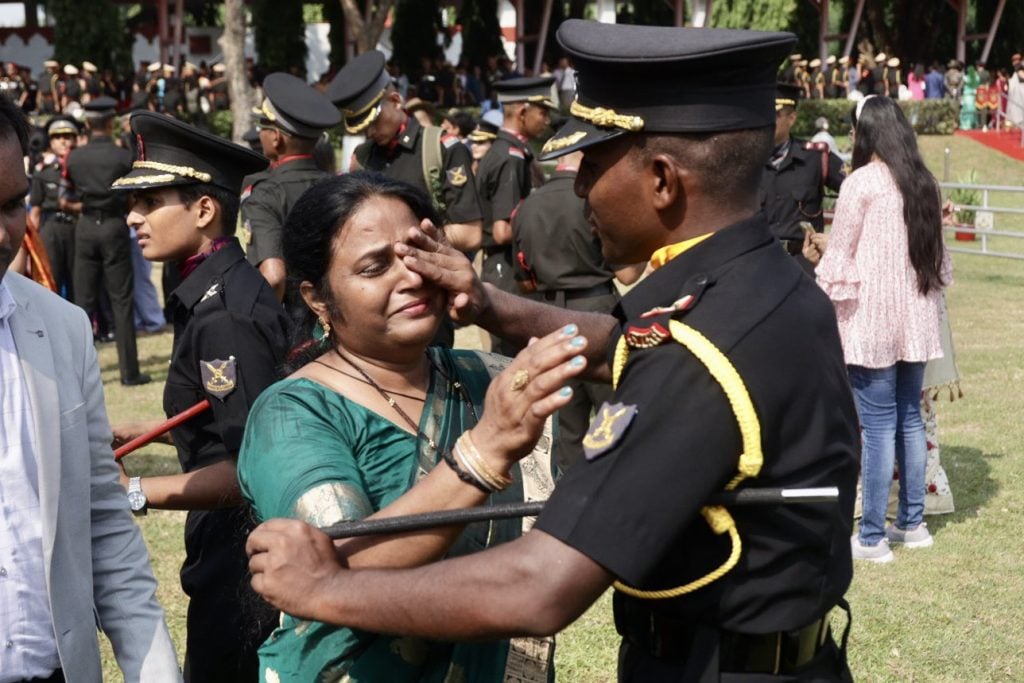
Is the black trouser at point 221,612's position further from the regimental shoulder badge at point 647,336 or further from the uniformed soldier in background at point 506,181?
the uniformed soldier in background at point 506,181

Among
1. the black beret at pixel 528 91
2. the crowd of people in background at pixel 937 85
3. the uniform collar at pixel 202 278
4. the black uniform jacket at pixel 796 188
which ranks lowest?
the crowd of people in background at pixel 937 85

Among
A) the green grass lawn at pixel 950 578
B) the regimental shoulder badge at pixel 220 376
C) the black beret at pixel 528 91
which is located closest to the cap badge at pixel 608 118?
the regimental shoulder badge at pixel 220 376

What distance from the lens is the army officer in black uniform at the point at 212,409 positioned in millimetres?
3537

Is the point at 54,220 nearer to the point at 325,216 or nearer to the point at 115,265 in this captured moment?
the point at 115,265

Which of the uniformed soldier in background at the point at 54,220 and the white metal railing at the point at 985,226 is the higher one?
the uniformed soldier in background at the point at 54,220

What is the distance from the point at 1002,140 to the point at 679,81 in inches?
1315

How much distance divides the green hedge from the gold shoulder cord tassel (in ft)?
108

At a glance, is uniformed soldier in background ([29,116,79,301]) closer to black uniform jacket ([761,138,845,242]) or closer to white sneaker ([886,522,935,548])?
black uniform jacket ([761,138,845,242])

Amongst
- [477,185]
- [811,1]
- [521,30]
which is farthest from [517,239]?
[811,1]

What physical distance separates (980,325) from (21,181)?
1158 cm

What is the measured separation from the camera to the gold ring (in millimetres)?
2174

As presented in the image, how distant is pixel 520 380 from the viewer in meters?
2.18

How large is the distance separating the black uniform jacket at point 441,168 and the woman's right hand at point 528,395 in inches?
226

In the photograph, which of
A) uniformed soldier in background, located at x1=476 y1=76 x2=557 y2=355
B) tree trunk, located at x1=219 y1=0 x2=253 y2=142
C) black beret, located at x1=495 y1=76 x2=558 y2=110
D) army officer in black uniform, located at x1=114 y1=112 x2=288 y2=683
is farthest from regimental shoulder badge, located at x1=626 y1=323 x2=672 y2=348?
tree trunk, located at x1=219 y1=0 x2=253 y2=142
